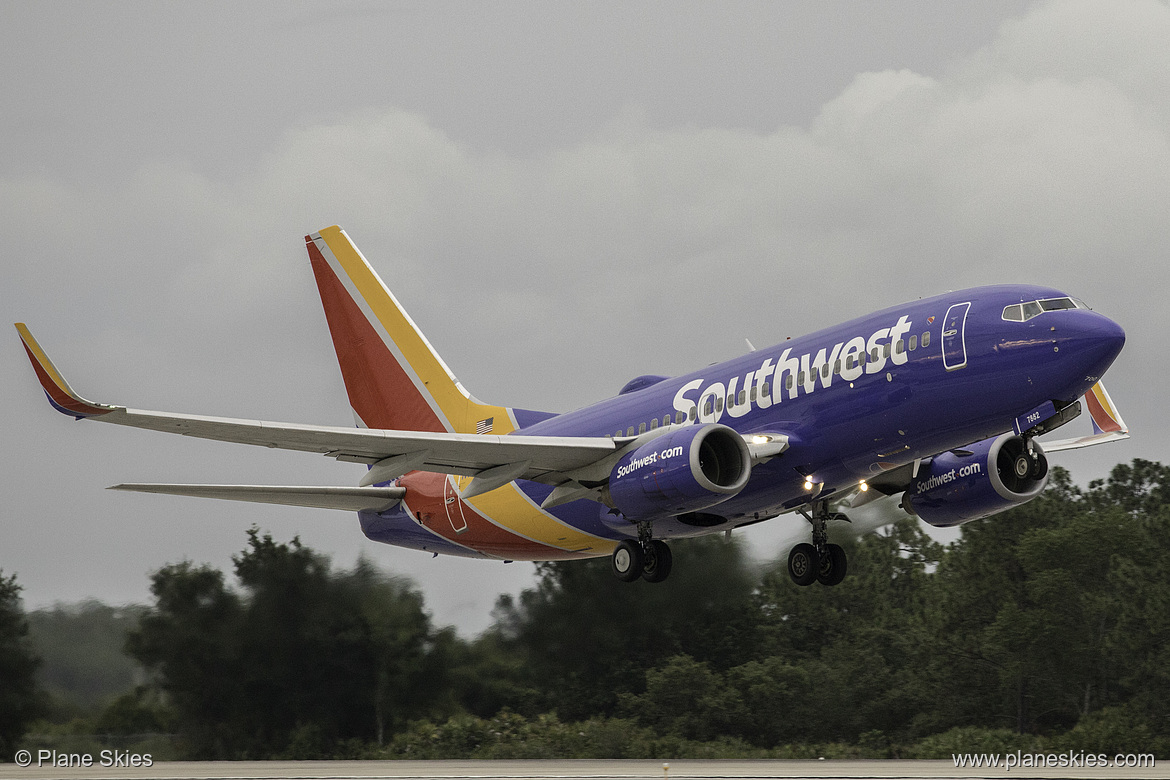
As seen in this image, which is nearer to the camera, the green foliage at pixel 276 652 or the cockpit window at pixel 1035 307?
the cockpit window at pixel 1035 307

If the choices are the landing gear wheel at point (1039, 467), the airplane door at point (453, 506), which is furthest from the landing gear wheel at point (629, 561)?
the landing gear wheel at point (1039, 467)

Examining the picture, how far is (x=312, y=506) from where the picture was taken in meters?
32.2

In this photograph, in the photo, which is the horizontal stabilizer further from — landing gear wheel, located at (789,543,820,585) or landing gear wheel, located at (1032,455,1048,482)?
landing gear wheel, located at (1032,455,1048,482)

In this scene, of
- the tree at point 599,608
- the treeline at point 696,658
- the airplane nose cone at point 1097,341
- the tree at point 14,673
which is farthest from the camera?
the tree at point 599,608

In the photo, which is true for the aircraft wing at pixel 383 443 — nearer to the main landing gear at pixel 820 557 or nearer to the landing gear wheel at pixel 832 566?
the main landing gear at pixel 820 557

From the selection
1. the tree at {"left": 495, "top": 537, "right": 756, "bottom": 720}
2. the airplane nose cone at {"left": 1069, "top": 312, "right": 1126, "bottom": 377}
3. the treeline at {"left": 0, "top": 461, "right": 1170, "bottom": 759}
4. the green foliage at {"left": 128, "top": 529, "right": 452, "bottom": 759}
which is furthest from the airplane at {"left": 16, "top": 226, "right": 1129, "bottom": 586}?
the tree at {"left": 495, "top": 537, "right": 756, "bottom": 720}

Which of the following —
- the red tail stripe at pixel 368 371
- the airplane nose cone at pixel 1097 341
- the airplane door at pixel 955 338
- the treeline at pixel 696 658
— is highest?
the red tail stripe at pixel 368 371

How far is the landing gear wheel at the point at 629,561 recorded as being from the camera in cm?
2872

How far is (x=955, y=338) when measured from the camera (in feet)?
80.1

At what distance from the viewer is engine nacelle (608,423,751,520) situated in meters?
25.6

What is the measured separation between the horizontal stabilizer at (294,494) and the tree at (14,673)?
11519 millimetres

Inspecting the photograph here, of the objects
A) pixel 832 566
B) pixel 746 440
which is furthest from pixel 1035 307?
pixel 832 566

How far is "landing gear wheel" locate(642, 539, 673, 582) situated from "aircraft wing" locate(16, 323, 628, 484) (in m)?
2.19

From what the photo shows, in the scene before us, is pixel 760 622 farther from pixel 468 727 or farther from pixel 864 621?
pixel 468 727
